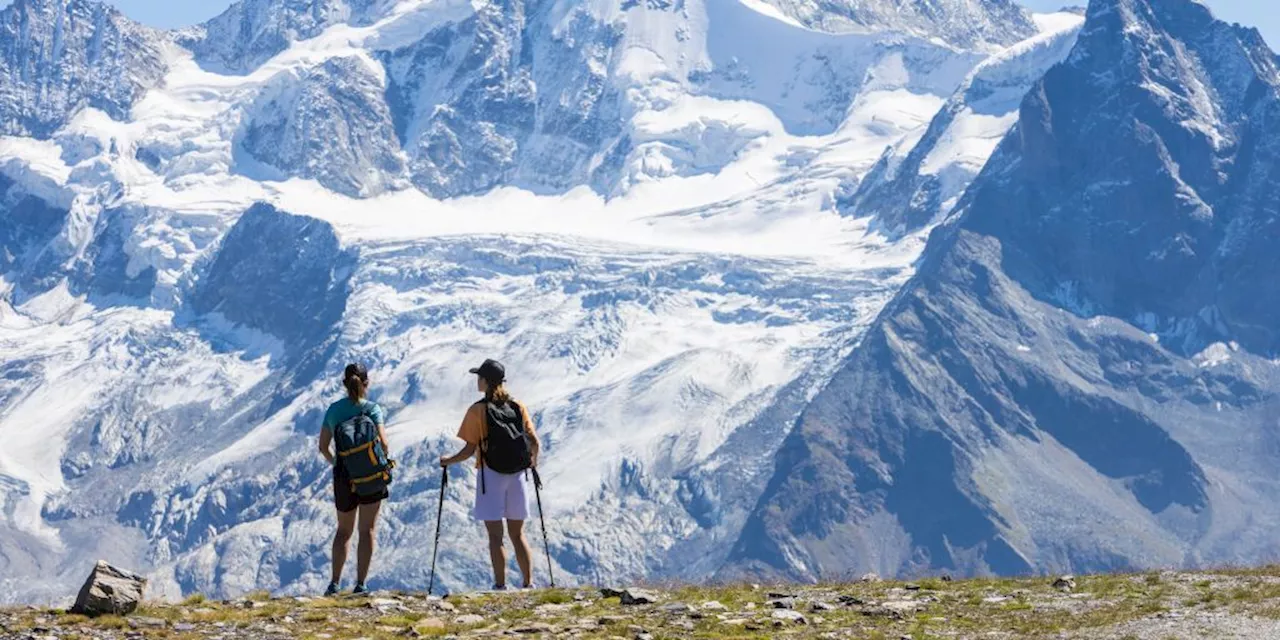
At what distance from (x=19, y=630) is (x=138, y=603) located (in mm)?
3446

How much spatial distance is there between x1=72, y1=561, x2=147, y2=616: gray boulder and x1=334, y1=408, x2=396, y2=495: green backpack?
5.17m

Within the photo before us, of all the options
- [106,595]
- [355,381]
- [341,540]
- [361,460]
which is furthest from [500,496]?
[106,595]

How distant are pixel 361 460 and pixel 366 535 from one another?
6.28 feet

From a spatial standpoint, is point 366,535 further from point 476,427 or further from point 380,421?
point 476,427

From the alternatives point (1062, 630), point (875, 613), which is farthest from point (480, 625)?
point (1062, 630)

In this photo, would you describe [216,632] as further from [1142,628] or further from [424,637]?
[1142,628]

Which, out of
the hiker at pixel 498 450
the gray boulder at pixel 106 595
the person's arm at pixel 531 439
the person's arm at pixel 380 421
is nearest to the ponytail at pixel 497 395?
the hiker at pixel 498 450

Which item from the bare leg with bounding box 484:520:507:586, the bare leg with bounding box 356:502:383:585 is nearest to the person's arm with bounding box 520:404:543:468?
the bare leg with bounding box 484:520:507:586

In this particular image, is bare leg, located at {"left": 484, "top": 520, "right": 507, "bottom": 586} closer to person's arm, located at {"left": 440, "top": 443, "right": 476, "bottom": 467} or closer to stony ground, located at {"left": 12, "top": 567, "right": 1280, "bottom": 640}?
stony ground, located at {"left": 12, "top": 567, "right": 1280, "bottom": 640}

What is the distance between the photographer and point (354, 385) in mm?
44750

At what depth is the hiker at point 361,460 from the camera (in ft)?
148

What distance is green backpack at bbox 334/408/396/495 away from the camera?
44969 mm

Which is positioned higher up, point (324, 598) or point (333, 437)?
point (333, 437)

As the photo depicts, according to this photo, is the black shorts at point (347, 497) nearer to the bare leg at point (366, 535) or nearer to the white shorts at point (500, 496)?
the bare leg at point (366, 535)
